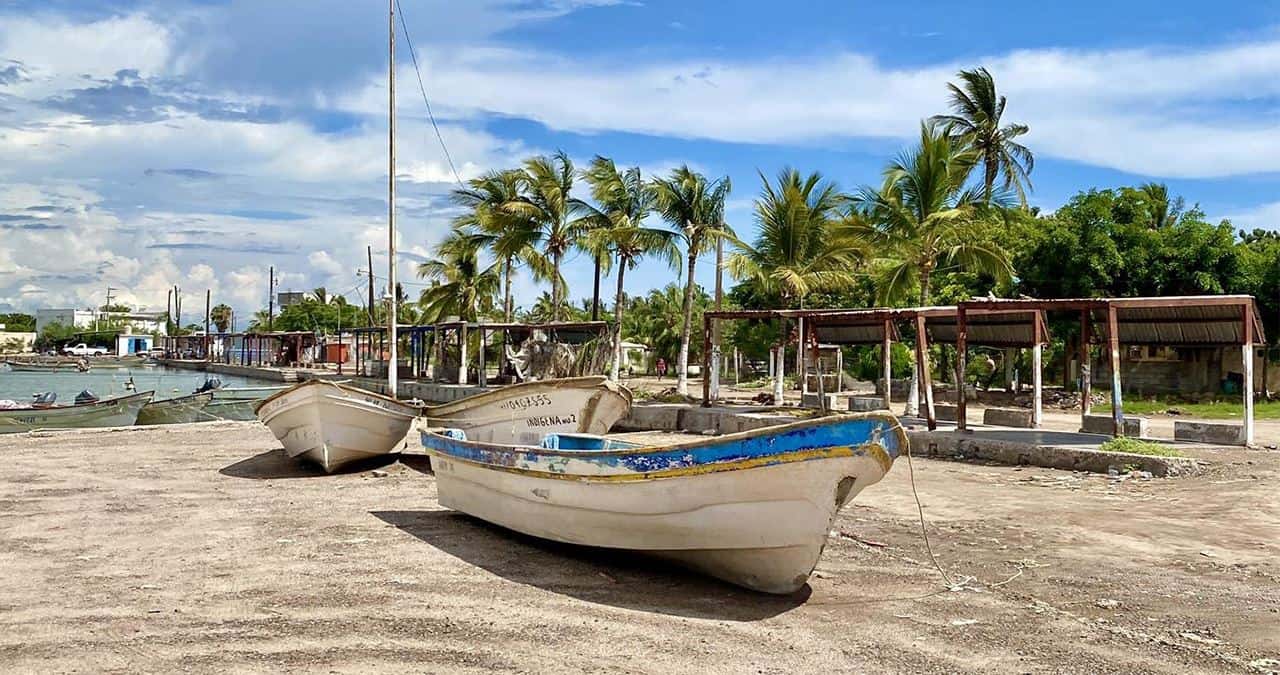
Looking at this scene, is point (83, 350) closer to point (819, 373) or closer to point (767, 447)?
point (819, 373)

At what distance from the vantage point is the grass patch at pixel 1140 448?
13.2 m

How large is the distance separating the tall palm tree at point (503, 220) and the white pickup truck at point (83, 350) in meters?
76.7

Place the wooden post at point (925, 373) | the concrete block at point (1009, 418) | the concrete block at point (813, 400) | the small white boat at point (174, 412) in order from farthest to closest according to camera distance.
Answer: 1. the concrete block at point (813, 400)
2. the small white boat at point (174, 412)
3. the concrete block at point (1009, 418)
4. the wooden post at point (925, 373)

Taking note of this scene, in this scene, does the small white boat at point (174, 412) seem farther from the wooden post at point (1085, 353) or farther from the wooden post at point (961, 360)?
the wooden post at point (1085, 353)

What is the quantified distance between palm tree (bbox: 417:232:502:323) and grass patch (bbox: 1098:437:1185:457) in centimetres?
2683

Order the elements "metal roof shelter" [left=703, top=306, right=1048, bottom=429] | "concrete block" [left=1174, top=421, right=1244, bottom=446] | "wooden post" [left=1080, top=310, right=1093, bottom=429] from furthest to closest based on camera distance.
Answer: "metal roof shelter" [left=703, top=306, right=1048, bottom=429] → "wooden post" [left=1080, top=310, right=1093, bottom=429] → "concrete block" [left=1174, top=421, right=1244, bottom=446]

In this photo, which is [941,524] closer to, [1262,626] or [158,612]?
[1262,626]

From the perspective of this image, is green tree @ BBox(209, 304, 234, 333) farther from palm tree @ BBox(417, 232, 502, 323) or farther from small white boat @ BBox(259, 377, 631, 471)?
small white boat @ BBox(259, 377, 631, 471)

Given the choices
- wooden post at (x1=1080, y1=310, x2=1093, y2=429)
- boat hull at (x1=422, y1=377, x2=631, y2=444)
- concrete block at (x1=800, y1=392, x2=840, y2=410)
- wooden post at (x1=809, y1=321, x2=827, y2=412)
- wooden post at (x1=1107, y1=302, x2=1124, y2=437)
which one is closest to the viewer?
boat hull at (x1=422, y1=377, x2=631, y2=444)

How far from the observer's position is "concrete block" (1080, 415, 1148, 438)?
1502 centimetres

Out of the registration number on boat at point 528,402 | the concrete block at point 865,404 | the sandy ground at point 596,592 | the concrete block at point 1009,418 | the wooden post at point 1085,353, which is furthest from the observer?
the concrete block at point 865,404

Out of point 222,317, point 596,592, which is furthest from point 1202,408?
point 222,317

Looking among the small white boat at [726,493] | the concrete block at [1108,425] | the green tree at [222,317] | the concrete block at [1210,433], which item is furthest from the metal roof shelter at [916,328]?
the green tree at [222,317]

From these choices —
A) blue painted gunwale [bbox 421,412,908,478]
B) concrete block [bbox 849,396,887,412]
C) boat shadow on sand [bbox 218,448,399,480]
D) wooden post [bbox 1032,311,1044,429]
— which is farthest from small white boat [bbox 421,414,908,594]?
concrete block [bbox 849,396,887,412]
